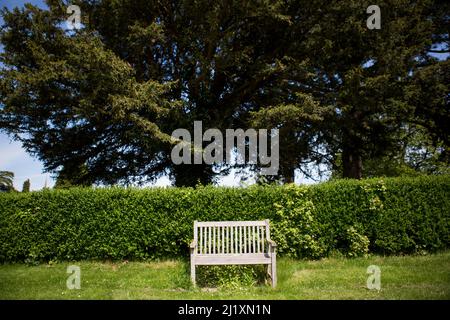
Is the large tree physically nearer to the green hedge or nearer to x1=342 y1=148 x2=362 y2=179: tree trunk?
the green hedge

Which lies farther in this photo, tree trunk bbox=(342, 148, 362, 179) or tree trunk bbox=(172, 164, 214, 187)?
tree trunk bbox=(342, 148, 362, 179)

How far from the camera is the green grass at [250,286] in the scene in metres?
6.40

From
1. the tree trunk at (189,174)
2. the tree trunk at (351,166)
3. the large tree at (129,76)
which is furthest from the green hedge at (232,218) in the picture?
the tree trunk at (351,166)

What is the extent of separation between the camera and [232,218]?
9.36 meters

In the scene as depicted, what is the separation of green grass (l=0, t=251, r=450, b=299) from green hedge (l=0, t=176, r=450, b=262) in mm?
383

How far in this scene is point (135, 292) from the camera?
21.6 ft

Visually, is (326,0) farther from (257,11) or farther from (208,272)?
(208,272)

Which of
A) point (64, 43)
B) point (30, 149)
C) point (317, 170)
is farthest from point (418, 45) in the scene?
point (30, 149)
